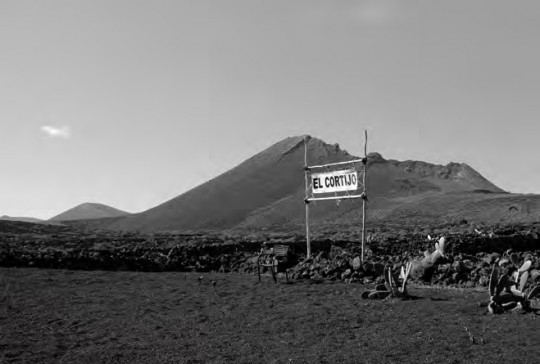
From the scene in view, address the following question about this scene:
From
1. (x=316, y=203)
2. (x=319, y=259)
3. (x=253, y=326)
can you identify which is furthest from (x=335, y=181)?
(x=316, y=203)

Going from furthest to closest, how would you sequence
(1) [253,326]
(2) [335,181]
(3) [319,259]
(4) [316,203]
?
(4) [316,203] < (2) [335,181] < (3) [319,259] < (1) [253,326]

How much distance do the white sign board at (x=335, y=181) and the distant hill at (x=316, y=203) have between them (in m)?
32.4

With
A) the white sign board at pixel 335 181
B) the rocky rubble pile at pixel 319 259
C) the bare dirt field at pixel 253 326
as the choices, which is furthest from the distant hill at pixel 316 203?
the bare dirt field at pixel 253 326

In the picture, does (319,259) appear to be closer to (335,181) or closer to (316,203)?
(335,181)

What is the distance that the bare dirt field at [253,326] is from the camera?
7.83 m

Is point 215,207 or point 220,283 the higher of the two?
point 215,207

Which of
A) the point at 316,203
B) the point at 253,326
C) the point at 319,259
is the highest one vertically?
the point at 316,203

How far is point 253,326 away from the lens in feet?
32.3

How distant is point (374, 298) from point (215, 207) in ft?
299

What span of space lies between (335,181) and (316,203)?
223 feet

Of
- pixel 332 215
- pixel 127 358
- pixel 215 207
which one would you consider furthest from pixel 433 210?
pixel 127 358

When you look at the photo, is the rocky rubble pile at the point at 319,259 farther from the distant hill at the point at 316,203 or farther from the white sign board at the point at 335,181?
the distant hill at the point at 316,203

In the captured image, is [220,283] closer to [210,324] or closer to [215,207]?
[210,324]

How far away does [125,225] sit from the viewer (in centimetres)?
9638
